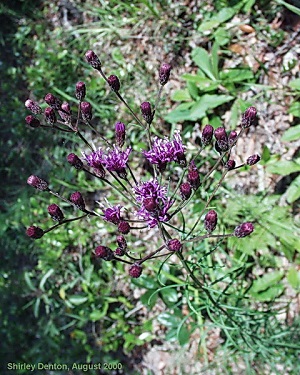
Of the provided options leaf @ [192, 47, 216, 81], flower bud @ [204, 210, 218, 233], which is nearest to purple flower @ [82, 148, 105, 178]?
flower bud @ [204, 210, 218, 233]

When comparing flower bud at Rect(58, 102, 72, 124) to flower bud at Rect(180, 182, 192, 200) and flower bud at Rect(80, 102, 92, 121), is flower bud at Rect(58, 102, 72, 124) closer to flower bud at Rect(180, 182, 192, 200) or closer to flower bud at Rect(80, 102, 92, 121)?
flower bud at Rect(80, 102, 92, 121)

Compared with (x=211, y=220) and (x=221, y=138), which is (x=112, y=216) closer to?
→ (x=211, y=220)

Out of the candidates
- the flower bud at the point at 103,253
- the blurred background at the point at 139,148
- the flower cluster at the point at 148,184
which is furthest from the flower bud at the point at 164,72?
the blurred background at the point at 139,148

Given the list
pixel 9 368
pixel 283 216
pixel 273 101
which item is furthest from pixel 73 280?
pixel 273 101

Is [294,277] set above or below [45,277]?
above

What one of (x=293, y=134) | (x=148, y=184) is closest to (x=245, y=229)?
(x=148, y=184)

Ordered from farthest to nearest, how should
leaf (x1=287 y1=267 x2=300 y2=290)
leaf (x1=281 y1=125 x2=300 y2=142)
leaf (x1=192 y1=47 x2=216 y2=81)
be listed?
leaf (x1=192 y1=47 x2=216 y2=81), leaf (x1=287 y1=267 x2=300 y2=290), leaf (x1=281 y1=125 x2=300 y2=142)

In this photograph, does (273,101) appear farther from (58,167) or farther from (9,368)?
(9,368)
